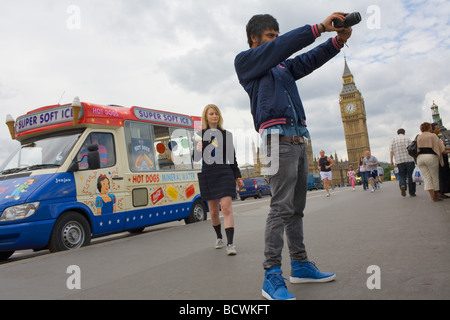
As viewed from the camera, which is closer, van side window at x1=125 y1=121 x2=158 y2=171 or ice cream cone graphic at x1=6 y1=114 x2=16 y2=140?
ice cream cone graphic at x1=6 y1=114 x2=16 y2=140

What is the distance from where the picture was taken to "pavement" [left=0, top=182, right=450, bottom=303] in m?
2.91

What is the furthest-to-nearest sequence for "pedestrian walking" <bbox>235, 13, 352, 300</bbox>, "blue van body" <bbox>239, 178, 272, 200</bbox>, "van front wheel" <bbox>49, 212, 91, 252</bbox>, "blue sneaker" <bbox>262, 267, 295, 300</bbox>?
"blue van body" <bbox>239, 178, 272, 200</bbox> → "van front wheel" <bbox>49, 212, 91, 252</bbox> → "pedestrian walking" <bbox>235, 13, 352, 300</bbox> → "blue sneaker" <bbox>262, 267, 295, 300</bbox>

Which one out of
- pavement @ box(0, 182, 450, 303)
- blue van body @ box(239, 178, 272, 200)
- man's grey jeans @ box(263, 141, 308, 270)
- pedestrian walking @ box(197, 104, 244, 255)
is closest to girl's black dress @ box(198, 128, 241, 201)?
pedestrian walking @ box(197, 104, 244, 255)

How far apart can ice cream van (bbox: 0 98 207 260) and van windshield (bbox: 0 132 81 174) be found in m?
0.02

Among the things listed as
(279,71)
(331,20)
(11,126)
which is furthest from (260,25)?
(11,126)

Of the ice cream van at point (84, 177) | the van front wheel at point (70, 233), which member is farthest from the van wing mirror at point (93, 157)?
the van front wheel at point (70, 233)

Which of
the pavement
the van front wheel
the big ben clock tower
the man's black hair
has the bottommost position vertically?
the pavement

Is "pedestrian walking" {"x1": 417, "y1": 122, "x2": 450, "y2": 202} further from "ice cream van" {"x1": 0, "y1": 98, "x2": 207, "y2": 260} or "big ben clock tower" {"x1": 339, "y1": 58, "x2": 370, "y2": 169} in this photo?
"big ben clock tower" {"x1": 339, "y1": 58, "x2": 370, "y2": 169}

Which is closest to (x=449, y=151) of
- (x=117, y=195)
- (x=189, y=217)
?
(x=189, y=217)

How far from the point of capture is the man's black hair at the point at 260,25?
3.17 metres

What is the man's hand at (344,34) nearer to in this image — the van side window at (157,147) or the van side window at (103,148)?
the van side window at (103,148)

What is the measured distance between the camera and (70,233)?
6633mm
